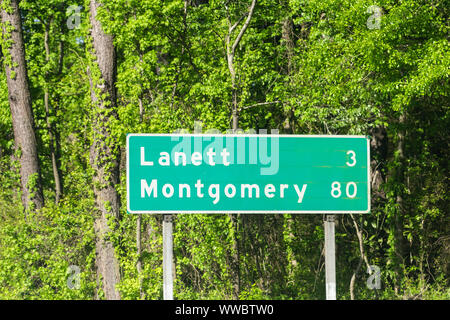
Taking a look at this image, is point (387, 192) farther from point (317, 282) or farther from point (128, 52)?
point (128, 52)

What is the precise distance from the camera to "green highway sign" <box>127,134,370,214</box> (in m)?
5.84

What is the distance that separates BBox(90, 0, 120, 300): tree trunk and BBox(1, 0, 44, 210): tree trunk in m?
4.49

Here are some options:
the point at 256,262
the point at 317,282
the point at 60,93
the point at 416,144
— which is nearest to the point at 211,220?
the point at 256,262

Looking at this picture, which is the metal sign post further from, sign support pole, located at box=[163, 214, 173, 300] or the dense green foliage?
the dense green foliage

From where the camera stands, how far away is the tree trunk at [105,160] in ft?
42.7

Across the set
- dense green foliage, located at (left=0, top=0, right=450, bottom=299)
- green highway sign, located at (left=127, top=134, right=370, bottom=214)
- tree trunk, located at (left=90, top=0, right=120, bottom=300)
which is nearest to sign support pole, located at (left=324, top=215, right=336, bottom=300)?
green highway sign, located at (left=127, top=134, right=370, bottom=214)

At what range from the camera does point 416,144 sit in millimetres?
15305

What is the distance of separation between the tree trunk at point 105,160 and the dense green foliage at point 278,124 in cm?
26

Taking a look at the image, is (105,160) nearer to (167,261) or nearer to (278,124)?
(278,124)

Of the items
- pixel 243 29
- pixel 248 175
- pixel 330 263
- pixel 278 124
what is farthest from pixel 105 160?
pixel 330 263

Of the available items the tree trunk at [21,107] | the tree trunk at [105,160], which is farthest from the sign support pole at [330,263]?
the tree trunk at [21,107]

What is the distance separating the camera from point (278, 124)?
51.9ft

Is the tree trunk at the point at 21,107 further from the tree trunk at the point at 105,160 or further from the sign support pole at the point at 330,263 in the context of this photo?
the sign support pole at the point at 330,263

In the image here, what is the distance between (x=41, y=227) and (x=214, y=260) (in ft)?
12.8
